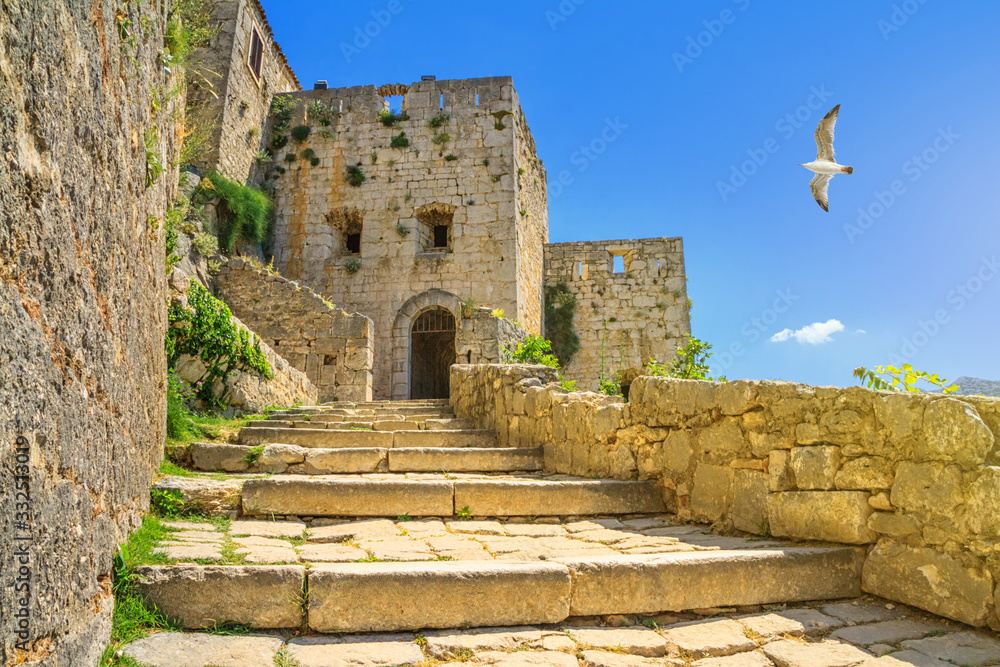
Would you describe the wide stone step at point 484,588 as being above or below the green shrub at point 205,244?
below

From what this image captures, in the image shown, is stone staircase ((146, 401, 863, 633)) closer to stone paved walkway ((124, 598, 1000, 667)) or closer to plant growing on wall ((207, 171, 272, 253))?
stone paved walkway ((124, 598, 1000, 667))

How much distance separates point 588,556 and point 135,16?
3.50 m

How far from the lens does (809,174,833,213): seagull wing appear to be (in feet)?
17.9

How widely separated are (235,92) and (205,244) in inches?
160

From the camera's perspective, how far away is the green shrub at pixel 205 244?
12055mm

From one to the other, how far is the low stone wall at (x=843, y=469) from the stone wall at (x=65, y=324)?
307 centimetres

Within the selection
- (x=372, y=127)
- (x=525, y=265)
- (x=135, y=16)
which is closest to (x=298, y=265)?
(x=372, y=127)

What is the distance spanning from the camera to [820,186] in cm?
550

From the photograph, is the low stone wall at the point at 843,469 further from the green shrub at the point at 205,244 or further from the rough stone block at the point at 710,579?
the green shrub at the point at 205,244

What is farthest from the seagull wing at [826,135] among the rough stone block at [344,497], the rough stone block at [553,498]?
the rough stone block at [344,497]

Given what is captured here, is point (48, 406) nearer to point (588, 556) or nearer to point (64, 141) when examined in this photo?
point (64, 141)

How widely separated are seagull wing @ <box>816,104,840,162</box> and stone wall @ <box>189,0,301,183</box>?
11.4 meters

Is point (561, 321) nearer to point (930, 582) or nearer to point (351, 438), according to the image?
point (351, 438)

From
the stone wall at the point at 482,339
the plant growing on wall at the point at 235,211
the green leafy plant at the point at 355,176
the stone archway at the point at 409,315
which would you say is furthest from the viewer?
the green leafy plant at the point at 355,176
